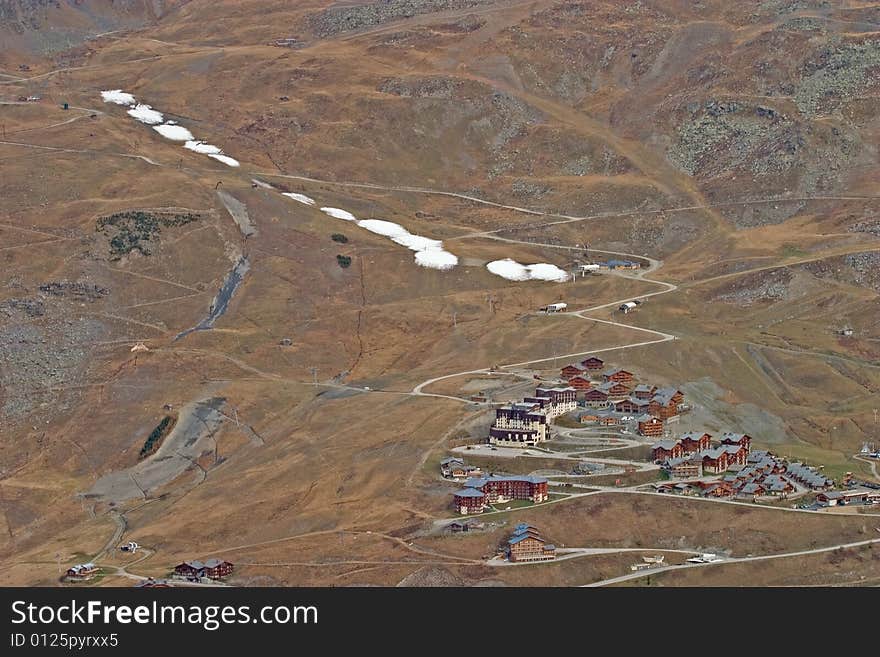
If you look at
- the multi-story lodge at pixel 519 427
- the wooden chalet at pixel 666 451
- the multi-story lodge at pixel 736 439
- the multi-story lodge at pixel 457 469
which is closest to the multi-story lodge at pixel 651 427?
the wooden chalet at pixel 666 451

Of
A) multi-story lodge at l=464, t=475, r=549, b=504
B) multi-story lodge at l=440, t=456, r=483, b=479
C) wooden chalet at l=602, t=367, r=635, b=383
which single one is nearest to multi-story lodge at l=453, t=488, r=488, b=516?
multi-story lodge at l=464, t=475, r=549, b=504

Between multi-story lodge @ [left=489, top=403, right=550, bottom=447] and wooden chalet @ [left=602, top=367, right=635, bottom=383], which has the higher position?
wooden chalet @ [left=602, top=367, right=635, bottom=383]

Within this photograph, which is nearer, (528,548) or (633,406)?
(528,548)

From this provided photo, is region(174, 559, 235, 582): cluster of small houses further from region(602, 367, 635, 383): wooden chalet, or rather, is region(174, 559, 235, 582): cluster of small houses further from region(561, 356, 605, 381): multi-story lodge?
region(602, 367, 635, 383): wooden chalet

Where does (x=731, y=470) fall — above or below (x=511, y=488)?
above

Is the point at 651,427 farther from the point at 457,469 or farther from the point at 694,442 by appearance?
the point at 457,469

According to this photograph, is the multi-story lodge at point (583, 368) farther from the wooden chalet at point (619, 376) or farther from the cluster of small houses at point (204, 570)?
the cluster of small houses at point (204, 570)

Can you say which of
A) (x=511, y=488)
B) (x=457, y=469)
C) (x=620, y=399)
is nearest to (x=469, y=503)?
(x=511, y=488)
